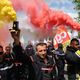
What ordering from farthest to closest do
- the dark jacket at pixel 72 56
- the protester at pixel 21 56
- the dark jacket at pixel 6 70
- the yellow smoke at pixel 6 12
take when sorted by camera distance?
the yellow smoke at pixel 6 12 → the dark jacket at pixel 72 56 → the dark jacket at pixel 6 70 → the protester at pixel 21 56

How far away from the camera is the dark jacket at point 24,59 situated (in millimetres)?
8625

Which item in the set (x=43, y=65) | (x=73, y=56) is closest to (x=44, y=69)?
(x=43, y=65)

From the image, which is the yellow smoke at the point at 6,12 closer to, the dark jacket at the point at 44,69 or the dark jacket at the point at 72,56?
the dark jacket at the point at 72,56

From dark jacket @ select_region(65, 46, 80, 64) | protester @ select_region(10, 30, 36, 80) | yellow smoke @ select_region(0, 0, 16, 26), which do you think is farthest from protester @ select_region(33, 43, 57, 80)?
yellow smoke @ select_region(0, 0, 16, 26)

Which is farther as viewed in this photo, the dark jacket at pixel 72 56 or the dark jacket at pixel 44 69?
the dark jacket at pixel 72 56

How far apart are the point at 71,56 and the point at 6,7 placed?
4119 millimetres

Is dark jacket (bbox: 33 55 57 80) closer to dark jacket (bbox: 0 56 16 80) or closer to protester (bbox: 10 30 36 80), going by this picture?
protester (bbox: 10 30 36 80)

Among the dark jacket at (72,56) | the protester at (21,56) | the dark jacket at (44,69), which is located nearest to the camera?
the protester at (21,56)

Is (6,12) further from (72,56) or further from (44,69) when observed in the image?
(44,69)

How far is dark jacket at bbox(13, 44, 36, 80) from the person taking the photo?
8625 mm

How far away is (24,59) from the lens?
8766 millimetres

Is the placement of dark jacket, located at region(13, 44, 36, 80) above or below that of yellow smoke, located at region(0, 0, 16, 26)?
below

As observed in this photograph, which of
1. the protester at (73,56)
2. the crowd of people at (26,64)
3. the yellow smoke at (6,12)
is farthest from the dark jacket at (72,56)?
the yellow smoke at (6,12)

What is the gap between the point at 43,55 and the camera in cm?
882
